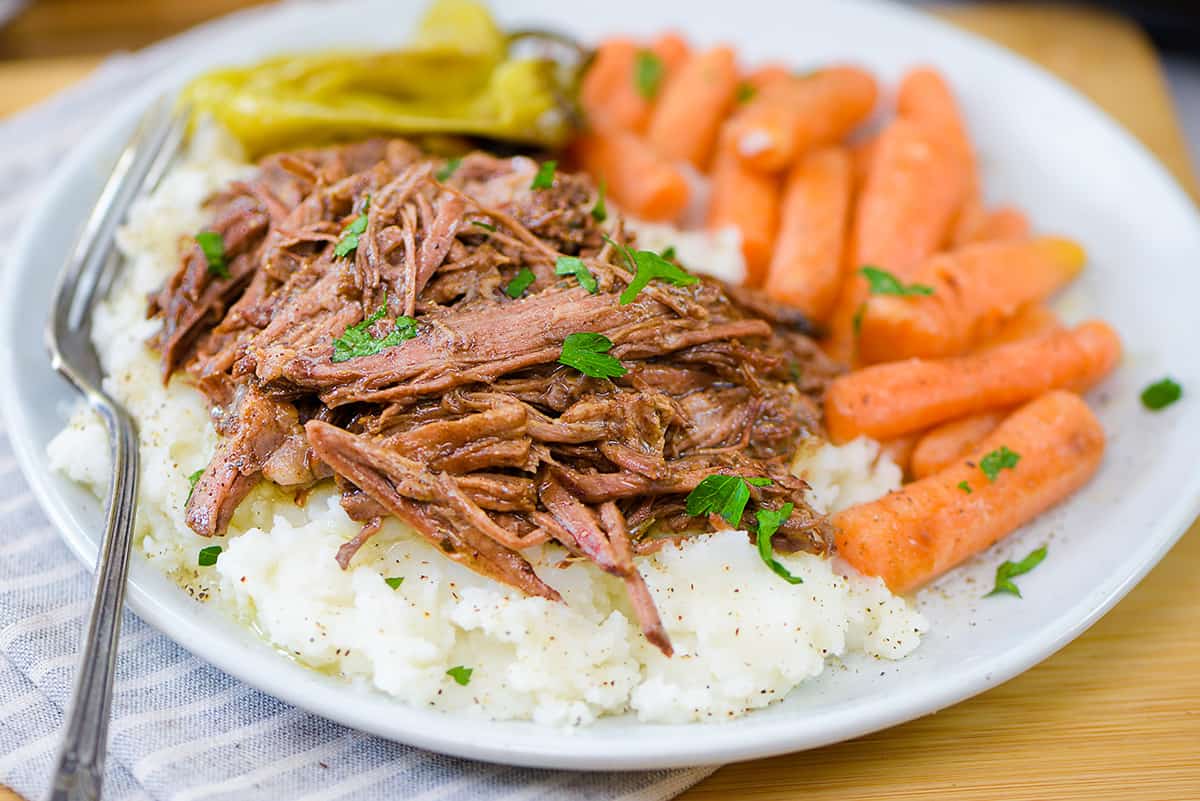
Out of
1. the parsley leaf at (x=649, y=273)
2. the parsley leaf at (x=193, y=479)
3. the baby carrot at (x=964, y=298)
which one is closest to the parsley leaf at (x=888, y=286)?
the baby carrot at (x=964, y=298)

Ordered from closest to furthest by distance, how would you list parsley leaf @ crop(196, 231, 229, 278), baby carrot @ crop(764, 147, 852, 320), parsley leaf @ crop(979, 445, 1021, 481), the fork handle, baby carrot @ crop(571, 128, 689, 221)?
the fork handle < parsley leaf @ crop(979, 445, 1021, 481) < parsley leaf @ crop(196, 231, 229, 278) < baby carrot @ crop(764, 147, 852, 320) < baby carrot @ crop(571, 128, 689, 221)

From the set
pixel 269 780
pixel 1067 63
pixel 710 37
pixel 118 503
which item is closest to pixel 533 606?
pixel 269 780

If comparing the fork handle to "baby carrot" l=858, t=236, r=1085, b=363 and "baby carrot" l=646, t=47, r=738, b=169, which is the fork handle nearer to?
"baby carrot" l=858, t=236, r=1085, b=363

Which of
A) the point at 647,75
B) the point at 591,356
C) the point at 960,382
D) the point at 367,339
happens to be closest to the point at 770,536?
the point at 591,356

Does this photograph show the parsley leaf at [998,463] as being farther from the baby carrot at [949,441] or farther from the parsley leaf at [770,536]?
the parsley leaf at [770,536]

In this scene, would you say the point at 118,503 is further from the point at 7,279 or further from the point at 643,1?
the point at 643,1

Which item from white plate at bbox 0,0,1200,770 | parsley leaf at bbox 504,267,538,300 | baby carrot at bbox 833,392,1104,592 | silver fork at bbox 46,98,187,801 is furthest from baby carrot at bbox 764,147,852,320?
silver fork at bbox 46,98,187,801

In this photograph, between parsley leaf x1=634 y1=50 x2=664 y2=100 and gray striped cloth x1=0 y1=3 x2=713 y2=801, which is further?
parsley leaf x1=634 y1=50 x2=664 y2=100
